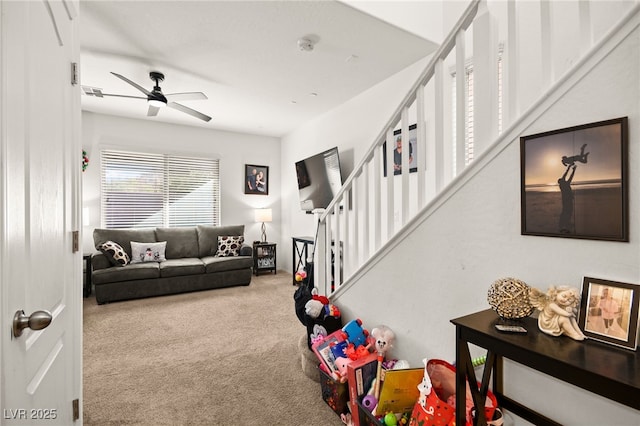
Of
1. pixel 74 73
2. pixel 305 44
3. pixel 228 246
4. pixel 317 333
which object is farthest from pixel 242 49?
pixel 228 246

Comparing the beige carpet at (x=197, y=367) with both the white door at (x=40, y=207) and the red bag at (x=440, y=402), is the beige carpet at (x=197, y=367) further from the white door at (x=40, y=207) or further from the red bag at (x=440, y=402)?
the white door at (x=40, y=207)

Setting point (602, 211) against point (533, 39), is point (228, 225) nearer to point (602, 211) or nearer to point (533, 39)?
point (533, 39)

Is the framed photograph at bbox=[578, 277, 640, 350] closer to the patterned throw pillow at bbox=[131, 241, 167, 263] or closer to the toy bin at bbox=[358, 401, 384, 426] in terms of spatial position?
the toy bin at bbox=[358, 401, 384, 426]

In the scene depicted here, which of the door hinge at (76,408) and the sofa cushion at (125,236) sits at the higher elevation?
the sofa cushion at (125,236)

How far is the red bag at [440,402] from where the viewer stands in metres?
1.30

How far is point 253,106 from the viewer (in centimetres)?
448

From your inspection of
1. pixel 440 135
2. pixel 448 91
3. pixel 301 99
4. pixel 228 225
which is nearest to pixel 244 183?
pixel 228 225

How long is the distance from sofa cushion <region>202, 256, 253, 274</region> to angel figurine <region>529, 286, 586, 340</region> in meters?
4.30

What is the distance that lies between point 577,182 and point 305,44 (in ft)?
7.99

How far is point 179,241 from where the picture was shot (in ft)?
16.6

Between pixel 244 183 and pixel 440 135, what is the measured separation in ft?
16.0

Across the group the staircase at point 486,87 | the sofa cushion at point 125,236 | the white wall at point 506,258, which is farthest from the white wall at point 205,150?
the white wall at point 506,258

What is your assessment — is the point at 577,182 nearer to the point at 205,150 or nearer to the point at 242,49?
the point at 242,49

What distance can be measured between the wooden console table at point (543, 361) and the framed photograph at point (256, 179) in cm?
530
